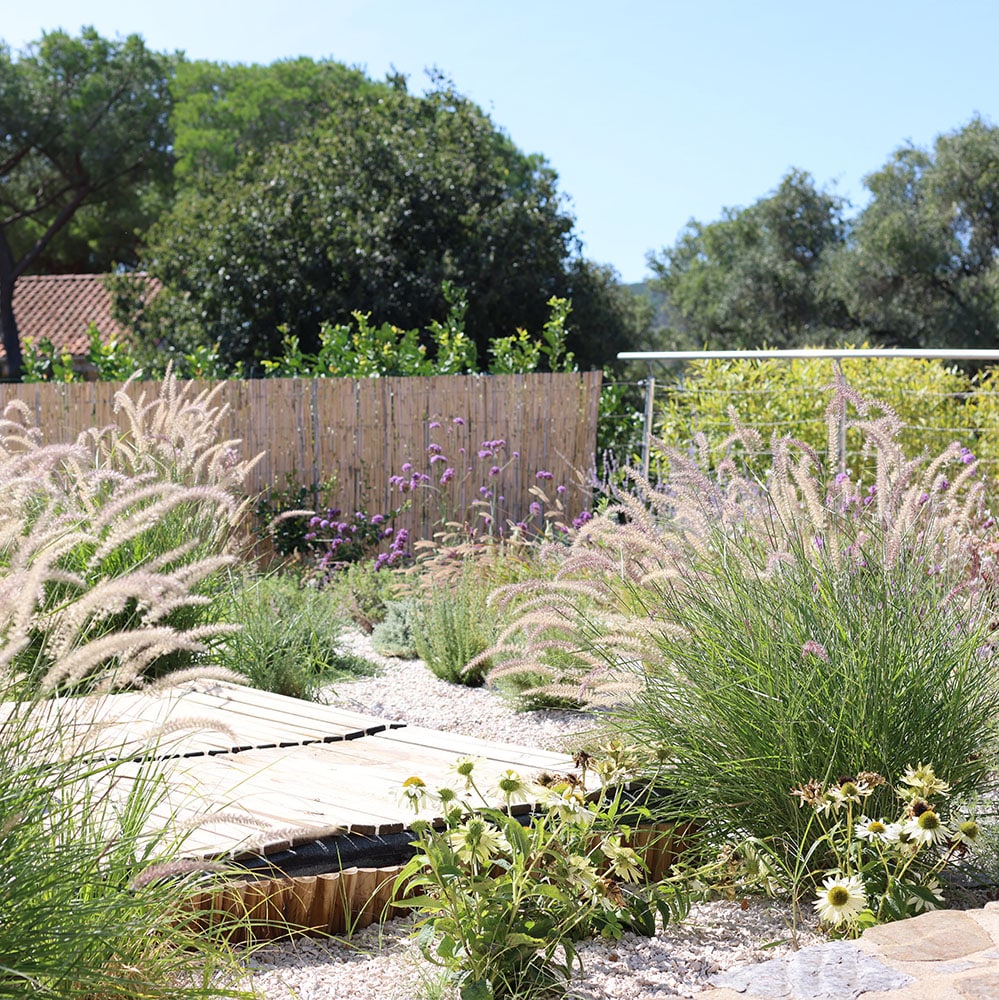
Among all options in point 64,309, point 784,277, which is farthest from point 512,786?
point 64,309

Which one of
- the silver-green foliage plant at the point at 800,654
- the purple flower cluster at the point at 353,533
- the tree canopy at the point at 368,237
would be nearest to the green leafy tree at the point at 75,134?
the tree canopy at the point at 368,237

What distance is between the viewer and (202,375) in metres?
12.0

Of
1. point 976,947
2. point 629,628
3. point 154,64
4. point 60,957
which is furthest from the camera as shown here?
point 154,64

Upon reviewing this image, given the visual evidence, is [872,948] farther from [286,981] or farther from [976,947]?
[286,981]

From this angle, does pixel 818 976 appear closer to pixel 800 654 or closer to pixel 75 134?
pixel 800 654

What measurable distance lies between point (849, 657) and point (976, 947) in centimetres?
63

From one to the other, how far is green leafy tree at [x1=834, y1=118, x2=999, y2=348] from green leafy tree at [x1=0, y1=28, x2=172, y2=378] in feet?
51.5

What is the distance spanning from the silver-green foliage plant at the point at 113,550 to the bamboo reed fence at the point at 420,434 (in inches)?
148

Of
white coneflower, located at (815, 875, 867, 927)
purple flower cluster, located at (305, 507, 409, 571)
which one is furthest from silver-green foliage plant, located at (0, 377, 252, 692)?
purple flower cluster, located at (305, 507, 409, 571)

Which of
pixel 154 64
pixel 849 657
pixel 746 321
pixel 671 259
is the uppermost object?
pixel 154 64

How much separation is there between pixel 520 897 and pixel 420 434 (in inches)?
291

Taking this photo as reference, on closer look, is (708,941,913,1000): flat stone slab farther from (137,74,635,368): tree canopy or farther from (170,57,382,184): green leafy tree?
(170,57,382,184): green leafy tree

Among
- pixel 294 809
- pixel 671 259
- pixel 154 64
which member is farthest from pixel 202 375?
pixel 671 259

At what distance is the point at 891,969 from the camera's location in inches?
78.3
